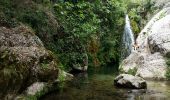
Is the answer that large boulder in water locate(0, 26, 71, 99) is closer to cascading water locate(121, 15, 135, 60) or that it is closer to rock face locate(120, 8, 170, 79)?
rock face locate(120, 8, 170, 79)

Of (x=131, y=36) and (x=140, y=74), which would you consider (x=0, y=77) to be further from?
(x=131, y=36)

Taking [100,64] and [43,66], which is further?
[100,64]

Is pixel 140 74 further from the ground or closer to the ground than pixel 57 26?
closer to the ground

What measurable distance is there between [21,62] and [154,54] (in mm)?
13568

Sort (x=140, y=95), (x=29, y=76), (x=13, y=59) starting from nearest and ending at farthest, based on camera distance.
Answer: (x=13, y=59) → (x=29, y=76) → (x=140, y=95)

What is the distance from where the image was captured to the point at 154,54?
24.0 m

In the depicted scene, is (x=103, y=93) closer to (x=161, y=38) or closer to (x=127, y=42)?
(x=161, y=38)

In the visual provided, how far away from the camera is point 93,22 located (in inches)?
1171

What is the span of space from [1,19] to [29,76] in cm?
493

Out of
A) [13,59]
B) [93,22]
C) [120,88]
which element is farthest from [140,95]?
[93,22]

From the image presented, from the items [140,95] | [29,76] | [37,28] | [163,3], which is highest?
[163,3]

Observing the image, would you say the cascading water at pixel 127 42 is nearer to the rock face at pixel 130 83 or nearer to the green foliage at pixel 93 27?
the green foliage at pixel 93 27

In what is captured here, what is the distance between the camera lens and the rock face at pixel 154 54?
22.3 metres

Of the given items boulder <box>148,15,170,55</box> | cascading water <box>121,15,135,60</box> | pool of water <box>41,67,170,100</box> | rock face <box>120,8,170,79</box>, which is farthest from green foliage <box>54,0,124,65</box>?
pool of water <box>41,67,170,100</box>
